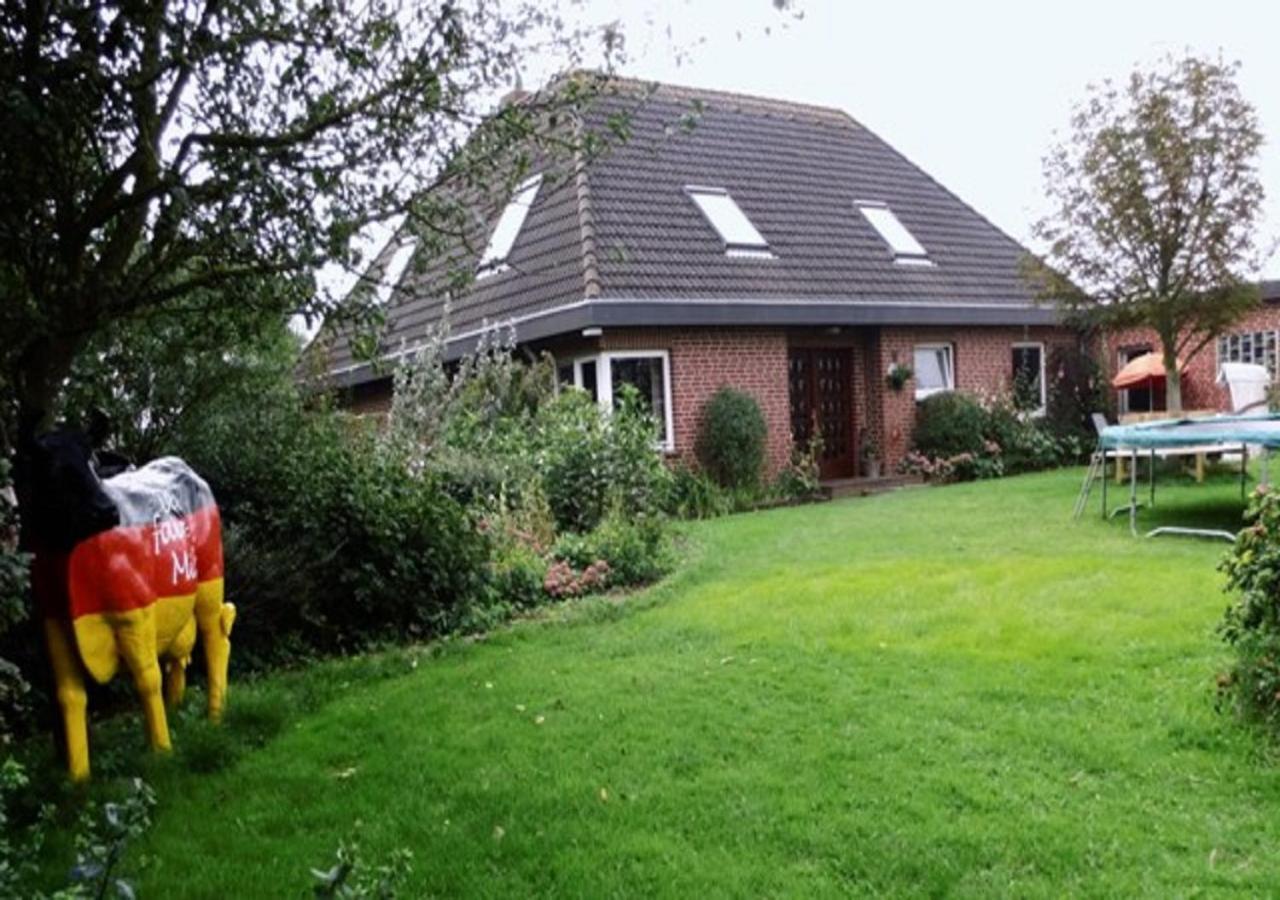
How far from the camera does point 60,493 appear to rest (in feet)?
12.7

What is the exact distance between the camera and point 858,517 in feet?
38.4

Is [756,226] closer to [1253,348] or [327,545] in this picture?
[1253,348]

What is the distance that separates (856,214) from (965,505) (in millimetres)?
7927

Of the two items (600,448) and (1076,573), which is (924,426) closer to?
(600,448)

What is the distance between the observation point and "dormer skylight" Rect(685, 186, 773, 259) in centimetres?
1565

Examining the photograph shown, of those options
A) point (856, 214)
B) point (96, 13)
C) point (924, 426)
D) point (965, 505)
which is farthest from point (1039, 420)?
point (96, 13)

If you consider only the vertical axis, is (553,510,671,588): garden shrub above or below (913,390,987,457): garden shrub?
below

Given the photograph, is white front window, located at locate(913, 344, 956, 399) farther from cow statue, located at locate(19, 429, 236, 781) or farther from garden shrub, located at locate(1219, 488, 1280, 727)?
cow statue, located at locate(19, 429, 236, 781)

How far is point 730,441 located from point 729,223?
408 centimetres

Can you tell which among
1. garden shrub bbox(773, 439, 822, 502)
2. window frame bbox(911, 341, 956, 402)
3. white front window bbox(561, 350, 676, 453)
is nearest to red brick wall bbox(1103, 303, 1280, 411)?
window frame bbox(911, 341, 956, 402)

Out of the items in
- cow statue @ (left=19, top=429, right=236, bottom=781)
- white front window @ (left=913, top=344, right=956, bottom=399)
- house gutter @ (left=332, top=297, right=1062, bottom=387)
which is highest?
house gutter @ (left=332, top=297, right=1062, bottom=387)

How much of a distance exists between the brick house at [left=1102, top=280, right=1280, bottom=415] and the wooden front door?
6.24m

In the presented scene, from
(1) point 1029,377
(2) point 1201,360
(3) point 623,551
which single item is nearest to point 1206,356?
(2) point 1201,360

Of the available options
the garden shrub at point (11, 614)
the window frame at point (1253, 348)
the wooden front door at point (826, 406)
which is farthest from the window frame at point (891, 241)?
the garden shrub at point (11, 614)
